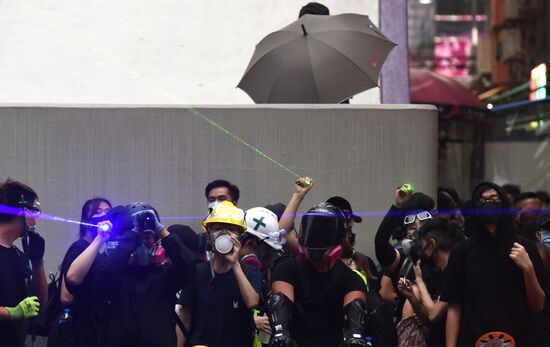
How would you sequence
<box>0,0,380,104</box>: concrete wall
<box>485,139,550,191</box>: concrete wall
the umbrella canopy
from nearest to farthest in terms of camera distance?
1. <box>0,0,380,104</box>: concrete wall
2. the umbrella canopy
3. <box>485,139,550,191</box>: concrete wall

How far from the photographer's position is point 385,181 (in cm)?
1092

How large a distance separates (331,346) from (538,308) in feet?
4.55

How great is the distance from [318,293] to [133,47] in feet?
24.5

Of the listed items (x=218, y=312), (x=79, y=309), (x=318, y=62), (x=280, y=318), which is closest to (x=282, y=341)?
(x=280, y=318)

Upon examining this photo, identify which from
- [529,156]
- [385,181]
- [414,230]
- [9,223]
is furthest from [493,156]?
[9,223]

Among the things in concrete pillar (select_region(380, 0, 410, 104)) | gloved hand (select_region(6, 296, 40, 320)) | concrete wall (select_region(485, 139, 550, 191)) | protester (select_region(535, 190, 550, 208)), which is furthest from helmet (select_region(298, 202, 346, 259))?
concrete wall (select_region(485, 139, 550, 191))

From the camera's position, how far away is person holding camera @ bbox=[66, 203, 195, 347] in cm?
722

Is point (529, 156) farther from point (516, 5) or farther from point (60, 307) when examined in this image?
point (60, 307)

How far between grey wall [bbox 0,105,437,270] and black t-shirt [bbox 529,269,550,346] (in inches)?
125

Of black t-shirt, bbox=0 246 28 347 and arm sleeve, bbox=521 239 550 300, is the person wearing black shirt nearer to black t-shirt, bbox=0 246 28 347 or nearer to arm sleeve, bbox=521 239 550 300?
arm sleeve, bbox=521 239 550 300

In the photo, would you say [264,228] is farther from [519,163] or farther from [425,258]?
[519,163]

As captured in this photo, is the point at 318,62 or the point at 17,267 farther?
the point at 318,62

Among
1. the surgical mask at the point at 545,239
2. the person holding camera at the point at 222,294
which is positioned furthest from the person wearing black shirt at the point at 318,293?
the surgical mask at the point at 545,239

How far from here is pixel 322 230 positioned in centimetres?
735
